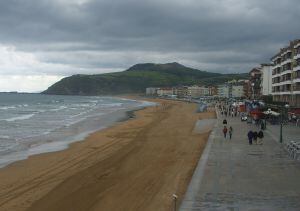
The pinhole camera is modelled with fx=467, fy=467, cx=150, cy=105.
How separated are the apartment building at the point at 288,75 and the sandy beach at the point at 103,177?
30.1 meters

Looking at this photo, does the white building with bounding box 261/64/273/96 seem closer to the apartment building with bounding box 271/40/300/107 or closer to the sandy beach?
the apartment building with bounding box 271/40/300/107

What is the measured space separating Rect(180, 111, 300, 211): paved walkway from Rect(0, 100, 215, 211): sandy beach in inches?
34.7

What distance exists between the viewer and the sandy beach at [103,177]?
16516 mm

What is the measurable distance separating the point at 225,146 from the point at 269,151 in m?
3.37

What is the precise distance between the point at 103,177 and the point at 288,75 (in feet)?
164

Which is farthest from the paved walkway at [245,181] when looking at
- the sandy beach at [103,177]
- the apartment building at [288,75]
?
the apartment building at [288,75]

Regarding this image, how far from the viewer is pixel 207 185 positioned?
17000 millimetres

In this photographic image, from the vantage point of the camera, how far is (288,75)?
65750mm

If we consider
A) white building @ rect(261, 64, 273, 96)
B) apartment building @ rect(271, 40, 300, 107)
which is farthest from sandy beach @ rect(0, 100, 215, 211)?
white building @ rect(261, 64, 273, 96)

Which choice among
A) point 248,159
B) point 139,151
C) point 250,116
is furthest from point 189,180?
point 250,116

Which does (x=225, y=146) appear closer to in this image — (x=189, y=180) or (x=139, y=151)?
(x=139, y=151)

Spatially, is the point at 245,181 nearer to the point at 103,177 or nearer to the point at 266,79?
the point at 103,177

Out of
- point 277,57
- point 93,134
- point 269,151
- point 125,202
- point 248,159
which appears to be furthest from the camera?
point 277,57

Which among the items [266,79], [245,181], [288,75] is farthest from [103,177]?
[266,79]
